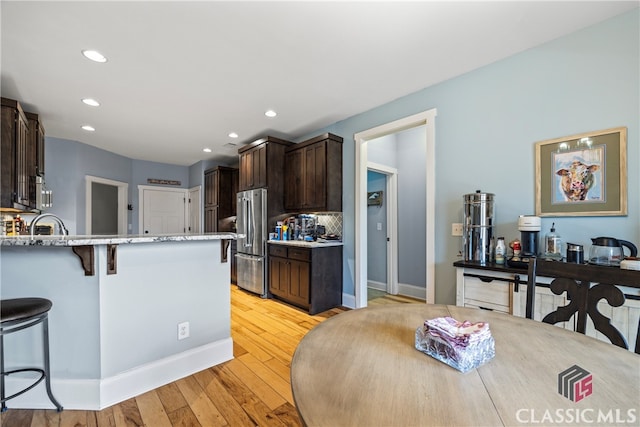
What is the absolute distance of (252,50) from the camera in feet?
7.34

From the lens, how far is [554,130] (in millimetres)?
2109

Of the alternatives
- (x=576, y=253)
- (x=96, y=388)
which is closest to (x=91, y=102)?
(x=96, y=388)

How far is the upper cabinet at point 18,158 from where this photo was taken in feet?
8.41

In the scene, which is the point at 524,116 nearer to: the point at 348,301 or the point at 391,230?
the point at 391,230

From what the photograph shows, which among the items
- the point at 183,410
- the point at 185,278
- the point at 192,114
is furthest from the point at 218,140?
the point at 183,410

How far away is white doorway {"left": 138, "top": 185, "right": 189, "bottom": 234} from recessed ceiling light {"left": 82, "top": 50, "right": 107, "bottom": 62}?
424cm

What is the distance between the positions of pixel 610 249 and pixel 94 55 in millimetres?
4093

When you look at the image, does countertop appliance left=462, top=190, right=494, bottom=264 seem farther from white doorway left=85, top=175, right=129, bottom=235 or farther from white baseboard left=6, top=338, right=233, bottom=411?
white doorway left=85, top=175, right=129, bottom=235

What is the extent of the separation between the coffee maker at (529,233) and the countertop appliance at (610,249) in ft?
1.04

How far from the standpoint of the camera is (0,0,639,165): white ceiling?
5.96 feet

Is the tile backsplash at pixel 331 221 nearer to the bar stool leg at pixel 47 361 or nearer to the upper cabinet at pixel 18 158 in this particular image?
the bar stool leg at pixel 47 361

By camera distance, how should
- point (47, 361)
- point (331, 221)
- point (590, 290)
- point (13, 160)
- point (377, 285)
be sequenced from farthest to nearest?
point (377, 285) < point (331, 221) < point (13, 160) < point (47, 361) < point (590, 290)

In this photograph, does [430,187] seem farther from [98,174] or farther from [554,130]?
[98,174]

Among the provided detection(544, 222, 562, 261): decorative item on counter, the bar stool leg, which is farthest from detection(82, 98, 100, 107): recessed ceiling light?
detection(544, 222, 562, 261): decorative item on counter
